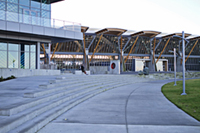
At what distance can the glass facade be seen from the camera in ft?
76.4

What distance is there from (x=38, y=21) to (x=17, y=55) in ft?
15.5

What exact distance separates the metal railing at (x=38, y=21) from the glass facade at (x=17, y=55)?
3.91 meters

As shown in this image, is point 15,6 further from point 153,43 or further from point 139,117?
point 153,43

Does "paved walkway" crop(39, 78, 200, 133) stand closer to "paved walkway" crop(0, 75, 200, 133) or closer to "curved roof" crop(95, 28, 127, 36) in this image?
"paved walkway" crop(0, 75, 200, 133)

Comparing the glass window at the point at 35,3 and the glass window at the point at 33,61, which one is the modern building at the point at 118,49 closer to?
the glass window at the point at 35,3

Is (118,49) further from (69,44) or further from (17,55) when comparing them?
(17,55)

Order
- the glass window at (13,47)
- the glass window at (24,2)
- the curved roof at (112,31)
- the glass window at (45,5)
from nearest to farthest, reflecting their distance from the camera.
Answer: the glass window at (13,47), the glass window at (24,2), the glass window at (45,5), the curved roof at (112,31)

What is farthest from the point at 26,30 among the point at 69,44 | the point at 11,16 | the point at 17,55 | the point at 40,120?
the point at 69,44

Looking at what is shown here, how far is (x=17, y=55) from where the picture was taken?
80.0ft

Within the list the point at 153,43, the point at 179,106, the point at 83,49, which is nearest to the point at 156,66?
the point at 153,43

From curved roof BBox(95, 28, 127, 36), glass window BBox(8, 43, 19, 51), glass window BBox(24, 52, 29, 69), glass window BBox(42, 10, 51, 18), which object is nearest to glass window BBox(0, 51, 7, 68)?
glass window BBox(8, 43, 19, 51)

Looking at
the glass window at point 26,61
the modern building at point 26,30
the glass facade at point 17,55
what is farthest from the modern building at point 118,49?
the glass window at point 26,61

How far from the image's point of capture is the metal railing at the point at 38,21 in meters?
20.2

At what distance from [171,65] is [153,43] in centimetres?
1553
